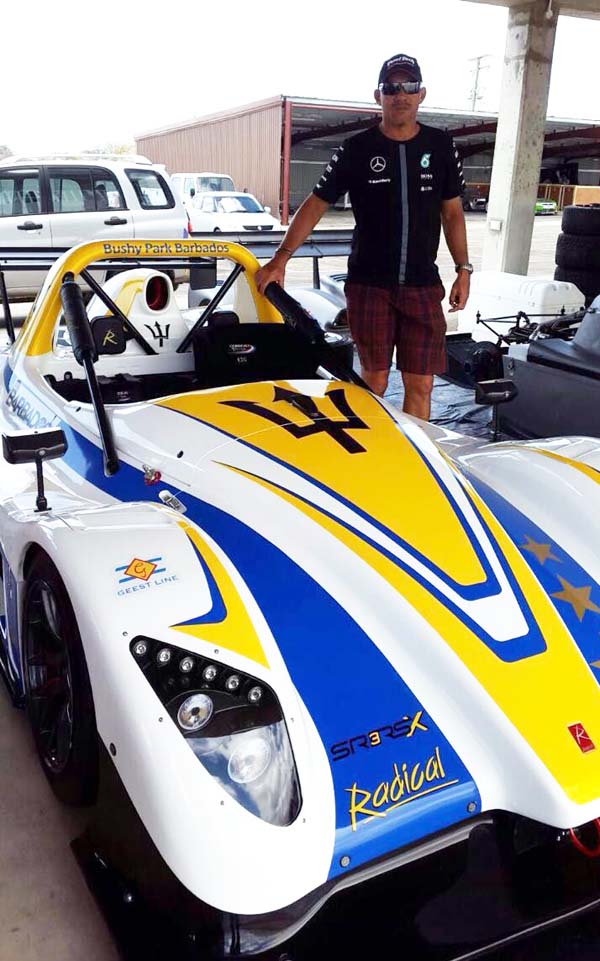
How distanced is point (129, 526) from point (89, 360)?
2.24 feet

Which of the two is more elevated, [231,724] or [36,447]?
[36,447]

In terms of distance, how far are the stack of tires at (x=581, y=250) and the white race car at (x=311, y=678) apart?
16.4 ft

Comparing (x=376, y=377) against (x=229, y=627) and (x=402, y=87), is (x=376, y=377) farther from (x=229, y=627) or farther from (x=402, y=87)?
(x=229, y=627)

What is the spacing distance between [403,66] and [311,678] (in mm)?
2400

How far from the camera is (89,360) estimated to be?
219cm

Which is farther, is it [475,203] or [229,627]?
[475,203]

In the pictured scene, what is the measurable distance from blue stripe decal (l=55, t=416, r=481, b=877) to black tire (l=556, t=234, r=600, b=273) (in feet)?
19.0

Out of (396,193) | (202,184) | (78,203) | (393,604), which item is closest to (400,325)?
(396,193)

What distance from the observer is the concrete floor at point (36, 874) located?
1563mm

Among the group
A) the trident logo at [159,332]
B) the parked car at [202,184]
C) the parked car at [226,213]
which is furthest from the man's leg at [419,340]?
the parked car at [202,184]

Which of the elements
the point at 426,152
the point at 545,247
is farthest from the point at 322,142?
the point at 426,152

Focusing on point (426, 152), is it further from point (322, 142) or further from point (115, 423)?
point (322, 142)

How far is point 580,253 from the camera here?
263 inches

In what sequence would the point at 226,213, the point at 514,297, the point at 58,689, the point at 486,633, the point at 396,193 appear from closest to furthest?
1. the point at 486,633
2. the point at 58,689
3. the point at 396,193
4. the point at 514,297
5. the point at 226,213
